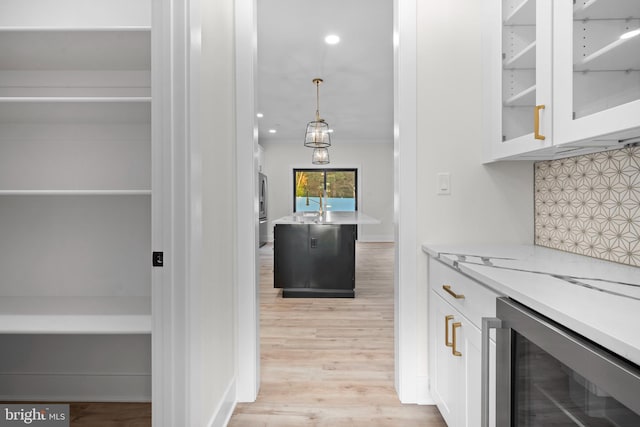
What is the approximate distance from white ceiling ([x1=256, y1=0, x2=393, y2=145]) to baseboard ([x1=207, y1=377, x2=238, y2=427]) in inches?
109

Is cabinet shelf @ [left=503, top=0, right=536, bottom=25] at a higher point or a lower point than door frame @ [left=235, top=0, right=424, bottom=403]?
higher

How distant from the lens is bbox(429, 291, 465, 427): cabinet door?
4.70ft

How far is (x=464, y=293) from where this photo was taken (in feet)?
4.40

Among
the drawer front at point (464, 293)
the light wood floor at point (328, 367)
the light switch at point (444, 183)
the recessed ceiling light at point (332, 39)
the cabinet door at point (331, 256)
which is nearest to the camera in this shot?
the drawer front at point (464, 293)

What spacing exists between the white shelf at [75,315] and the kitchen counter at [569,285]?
129 centimetres

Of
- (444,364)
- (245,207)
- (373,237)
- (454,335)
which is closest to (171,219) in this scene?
(245,207)

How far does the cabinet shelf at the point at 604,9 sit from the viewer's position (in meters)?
0.99

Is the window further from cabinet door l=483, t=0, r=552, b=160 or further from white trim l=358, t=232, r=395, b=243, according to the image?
cabinet door l=483, t=0, r=552, b=160

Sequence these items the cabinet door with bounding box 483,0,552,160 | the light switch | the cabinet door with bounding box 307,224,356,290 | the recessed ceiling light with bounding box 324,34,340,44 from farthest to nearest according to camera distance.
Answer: the cabinet door with bounding box 307,224,356,290 → the recessed ceiling light with bounding box 324,34,340,44 → the light switch → the cabinet door with bounding box 483,0,552,160

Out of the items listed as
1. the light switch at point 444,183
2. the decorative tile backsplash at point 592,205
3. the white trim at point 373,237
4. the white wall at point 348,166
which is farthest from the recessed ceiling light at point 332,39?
the white trim at point 373,237

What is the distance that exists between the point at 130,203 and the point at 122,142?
0.32 m

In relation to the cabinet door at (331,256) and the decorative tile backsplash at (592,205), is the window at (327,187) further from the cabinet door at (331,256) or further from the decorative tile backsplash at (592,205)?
the decorative tile backsplash at (592,205)

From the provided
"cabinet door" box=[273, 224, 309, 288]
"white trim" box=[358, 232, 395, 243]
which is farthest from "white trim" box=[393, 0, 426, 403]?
"white trim" box=[358, 232, 395, 243]

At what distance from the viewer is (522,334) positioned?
3.03 ft
